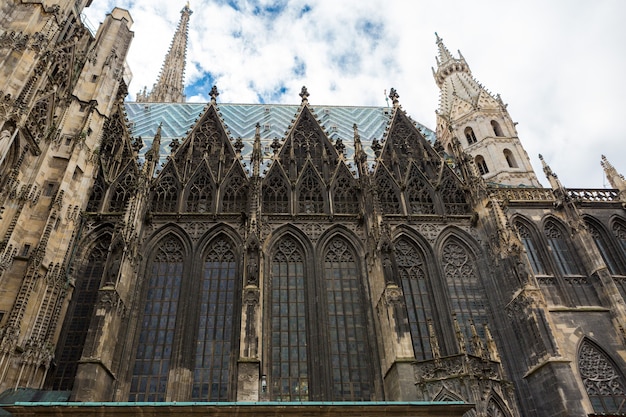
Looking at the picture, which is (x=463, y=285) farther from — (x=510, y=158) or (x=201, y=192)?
(x=201, y=192)

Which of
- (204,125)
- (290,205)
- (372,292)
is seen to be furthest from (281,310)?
(204,125)

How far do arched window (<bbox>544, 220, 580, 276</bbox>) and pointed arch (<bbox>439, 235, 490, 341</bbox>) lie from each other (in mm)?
3819

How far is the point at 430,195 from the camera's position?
21438mm

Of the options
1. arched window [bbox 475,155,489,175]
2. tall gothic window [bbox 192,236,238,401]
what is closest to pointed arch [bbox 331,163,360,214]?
tall gothic window [bbox 192,236,238,401]

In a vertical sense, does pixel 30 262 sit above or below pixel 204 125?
below

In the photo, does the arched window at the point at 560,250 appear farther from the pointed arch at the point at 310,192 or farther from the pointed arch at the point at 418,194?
the pointed arch at the point at 310,192

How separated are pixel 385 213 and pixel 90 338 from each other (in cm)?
1265

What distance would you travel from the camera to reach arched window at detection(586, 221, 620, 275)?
Result: 66.0ft

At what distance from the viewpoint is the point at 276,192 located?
2086 cm

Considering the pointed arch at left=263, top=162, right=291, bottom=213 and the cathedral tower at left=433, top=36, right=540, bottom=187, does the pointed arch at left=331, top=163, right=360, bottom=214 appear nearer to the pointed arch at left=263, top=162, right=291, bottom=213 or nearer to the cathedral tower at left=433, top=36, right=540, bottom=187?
the pointed arch at left=263, top=162, right=291, bottom=213

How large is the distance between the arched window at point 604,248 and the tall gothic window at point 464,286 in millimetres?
6416

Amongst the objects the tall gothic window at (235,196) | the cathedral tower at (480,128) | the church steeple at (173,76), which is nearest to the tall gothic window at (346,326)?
the tall gothic window at (235,196)

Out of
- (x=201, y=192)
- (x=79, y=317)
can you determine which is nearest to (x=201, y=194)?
(x=201, y=192)

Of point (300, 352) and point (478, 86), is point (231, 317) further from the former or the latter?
point (478, 86)
